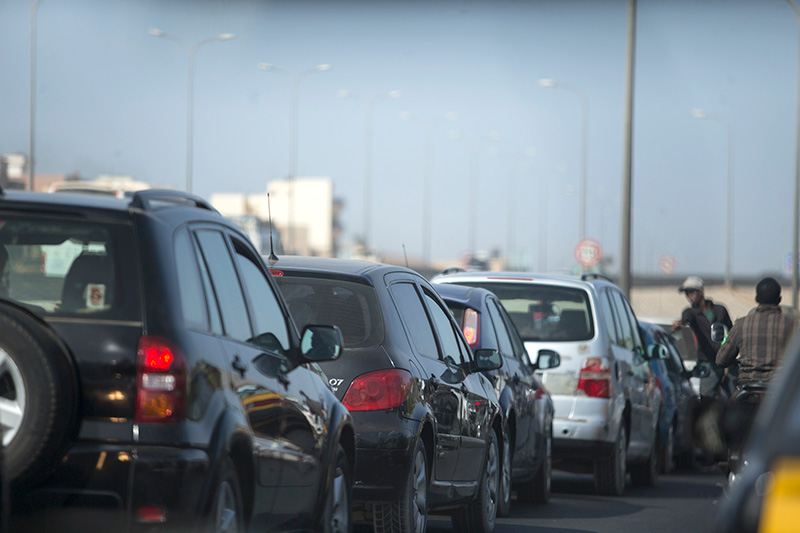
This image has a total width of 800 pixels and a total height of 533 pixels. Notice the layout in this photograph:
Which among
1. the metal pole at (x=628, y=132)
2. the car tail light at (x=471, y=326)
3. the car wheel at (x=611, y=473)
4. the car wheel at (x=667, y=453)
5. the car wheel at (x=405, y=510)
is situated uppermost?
the metal pole at (x=628, y=132)

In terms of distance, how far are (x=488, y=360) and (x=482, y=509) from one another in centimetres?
97

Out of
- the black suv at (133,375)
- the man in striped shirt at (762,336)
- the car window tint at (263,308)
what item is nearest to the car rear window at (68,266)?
the black suv at (133,375)

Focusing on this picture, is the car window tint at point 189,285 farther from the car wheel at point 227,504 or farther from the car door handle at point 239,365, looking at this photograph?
the car wheel at point 227,504

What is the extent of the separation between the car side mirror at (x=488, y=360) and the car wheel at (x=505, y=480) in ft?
2.79

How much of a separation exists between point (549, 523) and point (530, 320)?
2784 millimetres

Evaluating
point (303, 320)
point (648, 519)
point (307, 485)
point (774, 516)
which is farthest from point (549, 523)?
point (774, 516)

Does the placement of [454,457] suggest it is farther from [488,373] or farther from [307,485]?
[307,485]

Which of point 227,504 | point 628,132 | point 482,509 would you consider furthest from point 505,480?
point 628,132

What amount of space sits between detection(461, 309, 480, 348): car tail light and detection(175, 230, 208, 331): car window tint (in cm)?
532

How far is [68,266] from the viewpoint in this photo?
487cm

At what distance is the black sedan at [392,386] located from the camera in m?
7.37

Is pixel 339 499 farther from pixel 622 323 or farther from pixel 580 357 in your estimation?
pixel 622 323

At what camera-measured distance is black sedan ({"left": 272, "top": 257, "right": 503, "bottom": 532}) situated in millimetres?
7367

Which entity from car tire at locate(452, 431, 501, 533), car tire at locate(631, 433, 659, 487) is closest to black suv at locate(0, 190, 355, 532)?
car tire at locate(452, 431, 501, 533)
